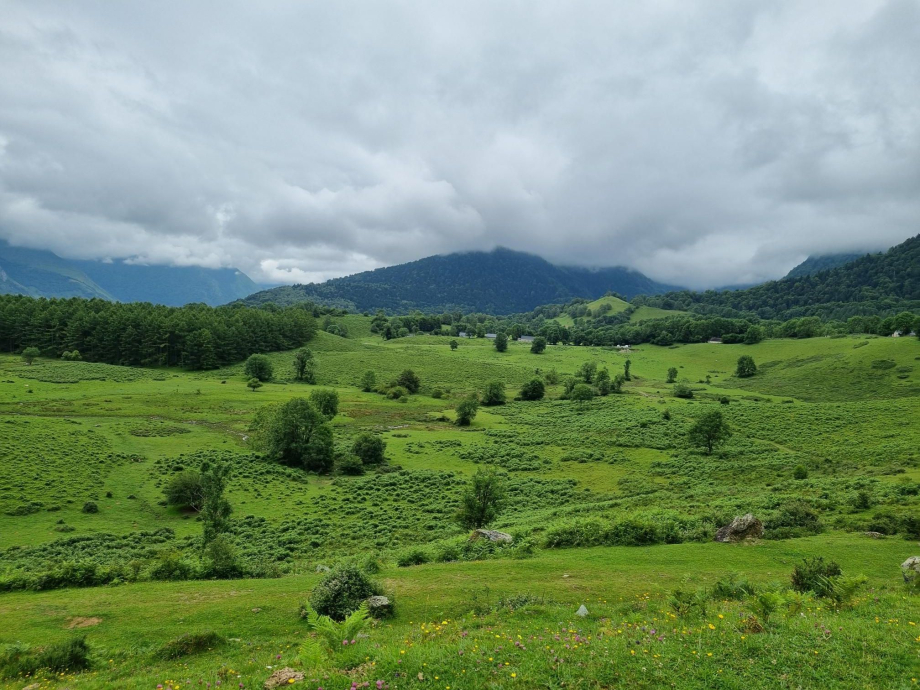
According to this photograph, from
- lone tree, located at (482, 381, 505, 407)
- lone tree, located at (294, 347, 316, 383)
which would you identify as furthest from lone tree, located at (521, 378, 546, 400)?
lone tree, located at (294, 347, 316, 383)

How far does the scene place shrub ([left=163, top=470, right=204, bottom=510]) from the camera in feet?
121

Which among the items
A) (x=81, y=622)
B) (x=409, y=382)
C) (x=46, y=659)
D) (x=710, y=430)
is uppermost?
(x=46, y=659)

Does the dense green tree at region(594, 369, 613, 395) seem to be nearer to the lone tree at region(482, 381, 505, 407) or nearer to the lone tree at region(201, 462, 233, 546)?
the lone tree at region(482, 381, 505, 407)

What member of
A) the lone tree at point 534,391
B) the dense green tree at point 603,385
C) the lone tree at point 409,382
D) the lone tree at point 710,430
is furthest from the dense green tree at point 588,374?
A: the lone tree at point 710,430

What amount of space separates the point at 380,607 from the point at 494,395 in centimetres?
8257

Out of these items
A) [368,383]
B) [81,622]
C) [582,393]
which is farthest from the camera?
[368,383]

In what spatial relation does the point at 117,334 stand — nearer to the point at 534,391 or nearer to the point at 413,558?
the point at 534,391

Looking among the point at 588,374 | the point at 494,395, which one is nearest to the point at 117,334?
the point at 494,395

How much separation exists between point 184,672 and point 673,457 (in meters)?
51.5

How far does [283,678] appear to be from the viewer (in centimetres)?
808

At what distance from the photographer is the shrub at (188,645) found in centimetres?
1156

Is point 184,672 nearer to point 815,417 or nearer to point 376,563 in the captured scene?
point 376,563

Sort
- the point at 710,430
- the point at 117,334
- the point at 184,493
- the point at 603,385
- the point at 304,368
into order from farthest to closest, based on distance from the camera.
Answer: the point at 117,334, the point at 304,368, the point at 603,385, the point at 710,430, the point at 184,493

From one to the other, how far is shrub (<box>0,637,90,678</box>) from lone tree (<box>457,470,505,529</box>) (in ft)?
66.7
